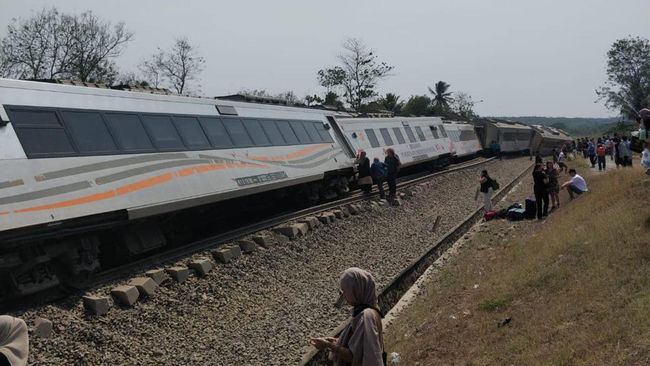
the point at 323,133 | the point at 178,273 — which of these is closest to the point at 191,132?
the point at 178,273

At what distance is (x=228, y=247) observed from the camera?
9.69 m

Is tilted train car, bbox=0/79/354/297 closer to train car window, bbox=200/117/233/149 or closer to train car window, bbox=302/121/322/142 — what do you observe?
train car window, bbox=200/117/233/149

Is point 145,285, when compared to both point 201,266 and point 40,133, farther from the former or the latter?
point 40,133

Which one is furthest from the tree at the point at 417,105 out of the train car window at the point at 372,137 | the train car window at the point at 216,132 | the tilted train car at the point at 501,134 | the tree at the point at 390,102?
the train car window at the point at 216,132

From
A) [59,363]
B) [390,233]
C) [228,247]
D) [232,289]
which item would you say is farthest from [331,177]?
[59,363]

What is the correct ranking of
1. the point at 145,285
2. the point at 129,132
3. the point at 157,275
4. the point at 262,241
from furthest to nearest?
the point at 262,241 → the point at 129,132 → the point at 157,275 → the point at 145,285

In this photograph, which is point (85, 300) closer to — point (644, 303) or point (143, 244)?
point (143, 244)

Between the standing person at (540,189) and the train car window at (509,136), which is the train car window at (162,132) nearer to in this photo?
the standing person at (540,189)

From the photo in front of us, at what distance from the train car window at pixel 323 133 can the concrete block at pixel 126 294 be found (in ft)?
32.4

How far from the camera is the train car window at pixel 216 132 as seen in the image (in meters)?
11.4

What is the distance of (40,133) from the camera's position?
7.80 m

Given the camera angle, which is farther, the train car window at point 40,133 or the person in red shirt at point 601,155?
the person in red shirt at point 601,155

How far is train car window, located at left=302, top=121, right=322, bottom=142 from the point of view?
15.8m

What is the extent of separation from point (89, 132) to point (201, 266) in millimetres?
2617
